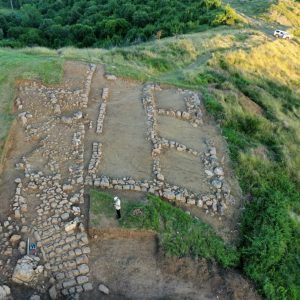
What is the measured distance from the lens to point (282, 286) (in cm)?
901

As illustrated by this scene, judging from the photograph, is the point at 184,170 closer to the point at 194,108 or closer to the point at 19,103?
the point at 194,108

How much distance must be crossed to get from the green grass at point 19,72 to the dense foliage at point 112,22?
10.9 metres

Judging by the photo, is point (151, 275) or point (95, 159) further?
point (95, 159)

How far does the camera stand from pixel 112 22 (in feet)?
95.9

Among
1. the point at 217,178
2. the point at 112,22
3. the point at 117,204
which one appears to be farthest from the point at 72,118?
the point at 112,22

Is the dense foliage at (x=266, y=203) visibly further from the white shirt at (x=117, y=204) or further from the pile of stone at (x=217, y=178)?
the white shirt at (x=117, y=204)

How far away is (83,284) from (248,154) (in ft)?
23.4

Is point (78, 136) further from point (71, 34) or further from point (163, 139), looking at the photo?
point (71, 34)

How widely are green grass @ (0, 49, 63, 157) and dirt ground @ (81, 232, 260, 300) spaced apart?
20.7 ft

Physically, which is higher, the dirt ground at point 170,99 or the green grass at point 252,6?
the dirt ground at point 170,99

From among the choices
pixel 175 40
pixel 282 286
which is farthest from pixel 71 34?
pixel 282 286

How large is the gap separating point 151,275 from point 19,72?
9990mm

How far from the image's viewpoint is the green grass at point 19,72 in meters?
13.4

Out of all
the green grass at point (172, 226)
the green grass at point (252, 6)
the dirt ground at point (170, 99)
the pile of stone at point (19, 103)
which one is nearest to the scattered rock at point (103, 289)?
the green grass at point (172, 226)
